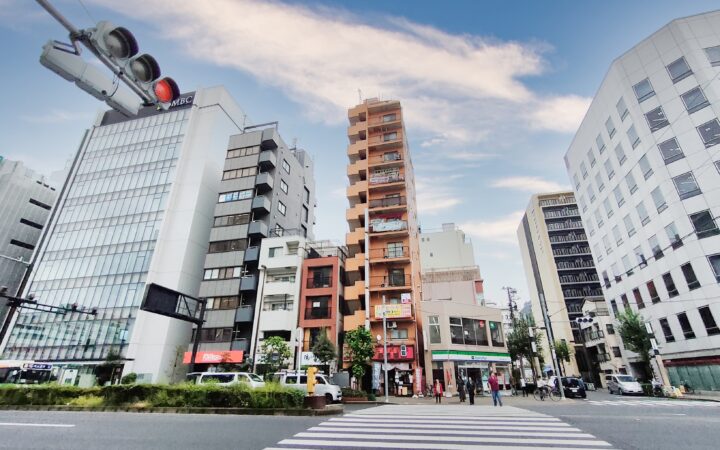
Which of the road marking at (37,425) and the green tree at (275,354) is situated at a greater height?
the green tree at (275,354)

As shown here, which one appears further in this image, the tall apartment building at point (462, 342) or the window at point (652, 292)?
the window at point (652, 292)

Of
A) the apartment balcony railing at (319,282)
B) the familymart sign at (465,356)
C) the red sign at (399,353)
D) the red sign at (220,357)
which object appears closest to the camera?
the red sign at (399,353)

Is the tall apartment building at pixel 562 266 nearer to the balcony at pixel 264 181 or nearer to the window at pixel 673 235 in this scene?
the window at pixel 673 235

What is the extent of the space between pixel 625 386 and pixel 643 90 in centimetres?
2852

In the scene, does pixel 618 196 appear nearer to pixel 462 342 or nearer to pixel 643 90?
pixel 643 90

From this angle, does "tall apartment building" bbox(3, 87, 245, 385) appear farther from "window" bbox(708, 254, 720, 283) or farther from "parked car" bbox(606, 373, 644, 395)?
"window" bbox(708, 254, 720, 283)

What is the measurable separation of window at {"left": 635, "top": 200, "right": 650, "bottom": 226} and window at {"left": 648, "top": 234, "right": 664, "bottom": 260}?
1.87 meters

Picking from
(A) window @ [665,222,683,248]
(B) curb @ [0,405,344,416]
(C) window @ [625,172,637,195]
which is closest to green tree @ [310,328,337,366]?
(B) curb @ [0,405,344,416]

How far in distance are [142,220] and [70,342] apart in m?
16.5

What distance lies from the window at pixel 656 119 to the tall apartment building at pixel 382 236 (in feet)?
80.0

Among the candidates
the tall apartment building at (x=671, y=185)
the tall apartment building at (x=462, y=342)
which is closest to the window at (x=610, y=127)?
the tall apartment building at (x=671, y=185)

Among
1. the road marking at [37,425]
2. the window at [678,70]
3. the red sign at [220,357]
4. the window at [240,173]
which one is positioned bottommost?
the road marking at [37,425]

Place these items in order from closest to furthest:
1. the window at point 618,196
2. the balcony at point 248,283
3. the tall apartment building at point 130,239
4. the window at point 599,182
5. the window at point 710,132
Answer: the window at point 710,132 → the balcony at point 248,283 → the window at point 618,196 → the tall apartment building at point 130,239 → the window at point 599,182

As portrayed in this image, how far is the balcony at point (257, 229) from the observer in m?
40.5
